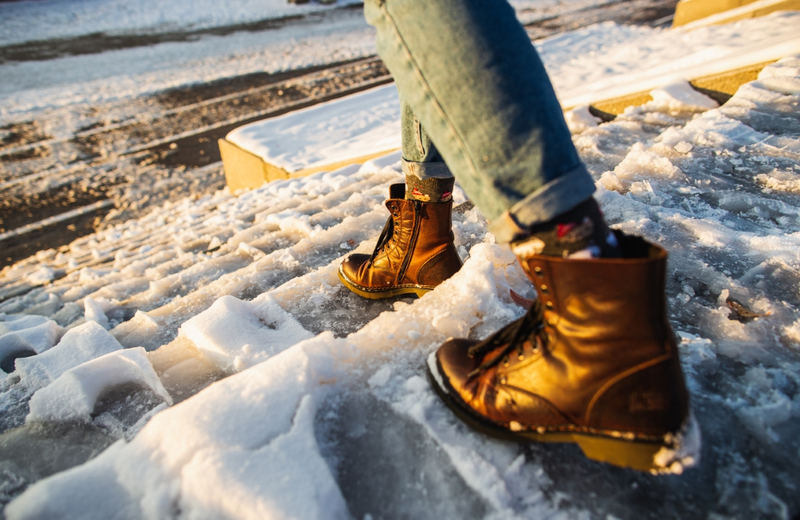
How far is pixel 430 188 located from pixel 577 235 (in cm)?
67

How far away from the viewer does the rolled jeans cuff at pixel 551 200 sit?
0.72 metres

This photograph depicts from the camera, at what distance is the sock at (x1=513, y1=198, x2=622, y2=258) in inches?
29.5

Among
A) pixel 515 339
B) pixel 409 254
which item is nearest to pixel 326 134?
pixel 409 254

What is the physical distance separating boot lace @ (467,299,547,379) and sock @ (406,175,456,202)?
56 cm

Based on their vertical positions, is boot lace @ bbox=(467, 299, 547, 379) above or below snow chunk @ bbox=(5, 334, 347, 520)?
above

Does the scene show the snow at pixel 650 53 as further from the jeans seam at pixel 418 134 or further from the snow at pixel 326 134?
the jeans seam at pixel 418 134

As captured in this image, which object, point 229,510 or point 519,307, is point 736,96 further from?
point 229,510

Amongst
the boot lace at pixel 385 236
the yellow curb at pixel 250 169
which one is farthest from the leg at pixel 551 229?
the yellow curb at pixel 250 169

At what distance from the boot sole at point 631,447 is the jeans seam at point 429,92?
0.55 m

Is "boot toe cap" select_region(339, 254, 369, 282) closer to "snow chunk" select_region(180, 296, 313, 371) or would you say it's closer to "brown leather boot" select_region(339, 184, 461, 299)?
"brown leather boot" select_region(339, 184, 461, 299)

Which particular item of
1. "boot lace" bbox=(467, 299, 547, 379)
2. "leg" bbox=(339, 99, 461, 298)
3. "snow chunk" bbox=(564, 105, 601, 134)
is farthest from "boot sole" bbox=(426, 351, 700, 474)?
"snow chunk" bbox=(564, 105, 601, 134)

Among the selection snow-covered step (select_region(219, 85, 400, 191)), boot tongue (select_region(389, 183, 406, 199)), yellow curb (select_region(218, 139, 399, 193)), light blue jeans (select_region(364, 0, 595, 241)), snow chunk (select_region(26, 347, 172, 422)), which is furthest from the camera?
snow-covered step (select_region(219, 85, 400, 191))

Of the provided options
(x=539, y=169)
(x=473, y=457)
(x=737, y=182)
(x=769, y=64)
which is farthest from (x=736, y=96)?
(x=473, y=457)

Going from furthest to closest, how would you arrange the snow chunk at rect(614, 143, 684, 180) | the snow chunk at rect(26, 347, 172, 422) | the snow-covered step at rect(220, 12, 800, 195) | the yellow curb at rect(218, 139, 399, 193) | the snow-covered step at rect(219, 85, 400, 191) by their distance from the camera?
the snow-covered step at rect(219, 85, 400, 191), the yellow curb at rect(218, 139, 399, 193), the snow-covered step at rect(220, 12, 800, 195), the snow chunk at rect(614, 143, 684, 180), the snow chunk at rect(26, 347, 172, 422)
